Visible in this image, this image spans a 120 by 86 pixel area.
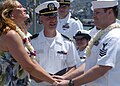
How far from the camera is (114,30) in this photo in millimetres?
3826

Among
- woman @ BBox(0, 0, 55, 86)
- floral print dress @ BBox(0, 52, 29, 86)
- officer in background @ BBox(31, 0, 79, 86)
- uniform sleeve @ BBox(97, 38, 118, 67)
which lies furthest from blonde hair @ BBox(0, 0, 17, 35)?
uniform sleeve @ BBox(97, 38, 118, 67)

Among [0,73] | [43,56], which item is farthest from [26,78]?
[43,56]

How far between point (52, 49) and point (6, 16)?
963mm

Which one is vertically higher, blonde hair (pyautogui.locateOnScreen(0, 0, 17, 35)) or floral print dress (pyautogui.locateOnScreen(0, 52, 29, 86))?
blonde hair (pyautogui.locateOnScreen(0, 0, 17, 35))

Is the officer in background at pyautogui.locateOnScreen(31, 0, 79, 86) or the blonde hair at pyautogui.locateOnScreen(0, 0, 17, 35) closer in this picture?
the blonde hair at pyautogui.locateOnScreen(0, 0, 17, 35)

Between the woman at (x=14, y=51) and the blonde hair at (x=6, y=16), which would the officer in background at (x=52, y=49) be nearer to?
the woman at (x=14, y=51)

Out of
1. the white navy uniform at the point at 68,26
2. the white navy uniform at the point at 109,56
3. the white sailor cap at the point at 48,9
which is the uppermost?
the white sailor cap at the point at 48,9

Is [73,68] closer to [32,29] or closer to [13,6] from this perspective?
[13,6]

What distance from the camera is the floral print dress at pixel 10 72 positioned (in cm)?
408

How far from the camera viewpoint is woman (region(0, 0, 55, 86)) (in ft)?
12.9

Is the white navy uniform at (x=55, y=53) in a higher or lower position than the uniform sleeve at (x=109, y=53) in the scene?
lower

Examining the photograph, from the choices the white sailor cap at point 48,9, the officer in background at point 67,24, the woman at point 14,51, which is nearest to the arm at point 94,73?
the woman at point 14,51

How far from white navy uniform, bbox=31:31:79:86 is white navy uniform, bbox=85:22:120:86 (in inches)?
36.8

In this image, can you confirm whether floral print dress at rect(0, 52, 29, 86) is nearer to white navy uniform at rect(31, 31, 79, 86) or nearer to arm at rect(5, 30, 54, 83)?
Result: arm at rect(5, 30, 54, 83)
